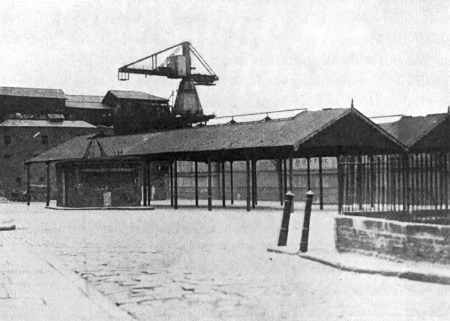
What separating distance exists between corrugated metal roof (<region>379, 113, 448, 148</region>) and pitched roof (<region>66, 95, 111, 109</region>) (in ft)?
130

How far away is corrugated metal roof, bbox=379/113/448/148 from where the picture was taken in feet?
112

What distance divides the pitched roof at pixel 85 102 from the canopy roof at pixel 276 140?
33.2 metres

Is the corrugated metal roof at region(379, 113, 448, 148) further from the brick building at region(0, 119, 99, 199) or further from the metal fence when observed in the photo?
the brick building at region(0, 119, 99, 199)

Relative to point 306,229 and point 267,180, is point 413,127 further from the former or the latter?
point 306,229

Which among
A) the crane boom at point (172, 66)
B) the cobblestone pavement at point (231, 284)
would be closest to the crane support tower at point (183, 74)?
the crane boom at point (172, 66)

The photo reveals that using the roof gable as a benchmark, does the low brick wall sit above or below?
below

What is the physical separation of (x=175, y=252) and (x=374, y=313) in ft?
22.0

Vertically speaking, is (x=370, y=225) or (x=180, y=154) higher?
(x=180, y=154)

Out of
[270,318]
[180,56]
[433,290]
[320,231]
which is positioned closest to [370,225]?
[433,290]

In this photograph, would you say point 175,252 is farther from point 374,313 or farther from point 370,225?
point 374,313

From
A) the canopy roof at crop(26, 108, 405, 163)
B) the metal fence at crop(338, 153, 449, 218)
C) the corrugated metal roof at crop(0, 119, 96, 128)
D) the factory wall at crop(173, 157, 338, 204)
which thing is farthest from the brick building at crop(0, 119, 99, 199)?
Answer: the metal fence at crop(338, 153, 449, 218)

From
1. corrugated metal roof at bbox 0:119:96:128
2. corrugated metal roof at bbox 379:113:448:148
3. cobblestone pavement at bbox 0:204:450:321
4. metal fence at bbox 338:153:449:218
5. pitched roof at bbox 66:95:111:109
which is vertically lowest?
cobblestone pavement at bbox 0:204:450:321

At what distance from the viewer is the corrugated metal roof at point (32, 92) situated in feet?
225

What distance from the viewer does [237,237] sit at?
1633 cm
